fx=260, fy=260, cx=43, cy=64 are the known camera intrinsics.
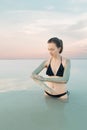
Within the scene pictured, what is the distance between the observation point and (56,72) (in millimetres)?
3961

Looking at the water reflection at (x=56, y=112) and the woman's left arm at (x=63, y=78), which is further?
the woman's left arm at (x=63, y=78)

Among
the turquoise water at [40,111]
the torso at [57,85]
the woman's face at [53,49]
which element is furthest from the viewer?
the torso at [57,85]

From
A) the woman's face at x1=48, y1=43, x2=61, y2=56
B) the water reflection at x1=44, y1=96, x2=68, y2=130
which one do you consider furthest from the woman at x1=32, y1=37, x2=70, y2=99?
the water reflection at x1=44, y1=96, x2=68, y2=130

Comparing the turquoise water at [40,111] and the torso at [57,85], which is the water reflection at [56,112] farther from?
the torso at [57,85]

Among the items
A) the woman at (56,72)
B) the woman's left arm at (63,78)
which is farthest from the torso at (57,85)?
the woman's left arm at (63,78)

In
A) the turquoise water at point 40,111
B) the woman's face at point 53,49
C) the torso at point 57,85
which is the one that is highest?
the woman's face at point 53,49

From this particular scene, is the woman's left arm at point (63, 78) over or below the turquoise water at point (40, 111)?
over

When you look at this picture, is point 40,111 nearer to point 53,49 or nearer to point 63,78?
point 63,78

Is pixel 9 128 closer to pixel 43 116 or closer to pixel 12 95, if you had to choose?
pixel 43 116

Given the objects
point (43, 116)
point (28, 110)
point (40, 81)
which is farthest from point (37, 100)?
point (43, 116)

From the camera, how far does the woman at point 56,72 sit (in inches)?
149

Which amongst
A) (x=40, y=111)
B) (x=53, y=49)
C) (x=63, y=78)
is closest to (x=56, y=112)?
(x=40, y=111)

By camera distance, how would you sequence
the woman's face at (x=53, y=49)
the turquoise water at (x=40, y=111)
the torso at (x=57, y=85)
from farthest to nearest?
the torso at (x=57, y=85)
the woman's face at (x=53, y=49)
the turquoise water at (x=40, y=111)

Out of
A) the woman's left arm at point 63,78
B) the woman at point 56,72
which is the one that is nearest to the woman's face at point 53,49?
the woman at point 56,72
